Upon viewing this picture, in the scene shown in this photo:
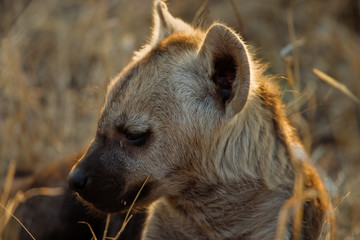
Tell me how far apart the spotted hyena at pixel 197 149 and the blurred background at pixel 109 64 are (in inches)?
35.9

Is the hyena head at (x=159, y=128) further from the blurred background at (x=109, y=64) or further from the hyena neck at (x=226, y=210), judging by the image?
the blurred background at (x=109, y=64)

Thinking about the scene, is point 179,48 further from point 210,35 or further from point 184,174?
point 184,174

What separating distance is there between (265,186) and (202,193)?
0.23m

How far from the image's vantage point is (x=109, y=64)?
412cm

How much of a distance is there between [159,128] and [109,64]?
2.17 m

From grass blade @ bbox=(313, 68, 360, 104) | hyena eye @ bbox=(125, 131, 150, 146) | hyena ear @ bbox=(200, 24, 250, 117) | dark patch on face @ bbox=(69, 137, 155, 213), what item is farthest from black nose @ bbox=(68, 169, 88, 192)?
grass blade @ bbox=(313, 68, 360, 104)

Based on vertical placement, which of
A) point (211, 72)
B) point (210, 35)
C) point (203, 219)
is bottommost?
point (203, 219)

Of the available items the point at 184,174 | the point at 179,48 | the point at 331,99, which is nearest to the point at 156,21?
the point at 179,48

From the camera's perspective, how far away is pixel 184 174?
209 centimetres

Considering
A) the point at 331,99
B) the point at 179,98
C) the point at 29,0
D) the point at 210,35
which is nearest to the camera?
the point at 210,35

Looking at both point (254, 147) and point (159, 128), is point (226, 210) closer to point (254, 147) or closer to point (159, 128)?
point (254, 147)

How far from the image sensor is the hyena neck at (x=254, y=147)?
2.07m

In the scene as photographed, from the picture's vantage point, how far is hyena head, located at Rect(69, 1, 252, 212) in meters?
2.00

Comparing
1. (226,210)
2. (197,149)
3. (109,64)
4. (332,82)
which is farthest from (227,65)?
(109,64)
